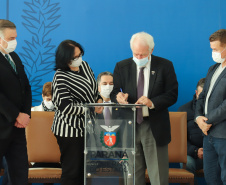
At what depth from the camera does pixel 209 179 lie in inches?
130

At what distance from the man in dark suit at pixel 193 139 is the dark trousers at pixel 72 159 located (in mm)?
1564

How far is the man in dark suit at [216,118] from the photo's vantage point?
10.2 feet

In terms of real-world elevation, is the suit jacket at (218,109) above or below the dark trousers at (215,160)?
above

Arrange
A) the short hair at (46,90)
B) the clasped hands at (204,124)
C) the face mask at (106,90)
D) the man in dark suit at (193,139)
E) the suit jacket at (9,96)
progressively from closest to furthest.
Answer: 1. the suit jacket at (9,96)
2. the clasped hands at (204,124)
3. the face mask at (106,90)
4. the man in dark suit at (193,139)
5. the short hair at (46,90)

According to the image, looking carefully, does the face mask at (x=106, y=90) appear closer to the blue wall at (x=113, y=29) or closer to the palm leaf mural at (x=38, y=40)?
the blue wall at (x=113, y=29)

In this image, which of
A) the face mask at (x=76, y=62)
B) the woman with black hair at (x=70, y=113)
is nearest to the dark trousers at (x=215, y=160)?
the woman with black hair at (x=70, y=113)

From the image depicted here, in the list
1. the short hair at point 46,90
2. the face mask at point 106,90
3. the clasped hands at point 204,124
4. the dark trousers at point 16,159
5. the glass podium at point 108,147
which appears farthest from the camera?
the short hair at point 46,90

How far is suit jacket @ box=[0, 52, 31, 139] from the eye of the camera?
2945 millimetres

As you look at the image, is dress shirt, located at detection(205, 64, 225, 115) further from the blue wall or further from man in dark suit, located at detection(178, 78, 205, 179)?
the blue wall

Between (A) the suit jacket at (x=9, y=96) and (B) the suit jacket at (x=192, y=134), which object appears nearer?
(A) the suit jacket at (x=9, y=96)

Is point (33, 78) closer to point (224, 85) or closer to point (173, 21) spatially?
point (173, 21)

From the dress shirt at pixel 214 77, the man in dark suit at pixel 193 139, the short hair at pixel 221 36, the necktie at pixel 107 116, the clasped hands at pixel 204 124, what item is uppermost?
the short hair at pixel 221 36

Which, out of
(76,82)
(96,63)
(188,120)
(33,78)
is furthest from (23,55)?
(188,120)

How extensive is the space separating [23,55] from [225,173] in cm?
303
